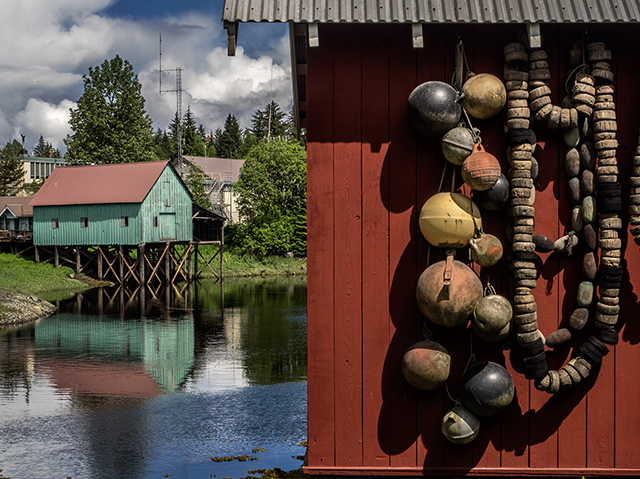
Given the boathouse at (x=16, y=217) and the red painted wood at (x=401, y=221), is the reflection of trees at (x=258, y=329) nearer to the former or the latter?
the red painted wood at (x=401, y=221)

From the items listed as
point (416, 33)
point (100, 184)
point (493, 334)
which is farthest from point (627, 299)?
point (100, 184)

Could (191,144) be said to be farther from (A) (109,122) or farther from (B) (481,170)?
(B) (481,170)

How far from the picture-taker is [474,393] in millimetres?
5090

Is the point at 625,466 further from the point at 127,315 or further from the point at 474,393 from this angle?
the point at 127,315

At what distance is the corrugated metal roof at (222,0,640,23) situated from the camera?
4949 mm

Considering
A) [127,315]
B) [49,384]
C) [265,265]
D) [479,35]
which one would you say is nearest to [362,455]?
[479,35]

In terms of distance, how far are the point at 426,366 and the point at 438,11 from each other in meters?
2.81

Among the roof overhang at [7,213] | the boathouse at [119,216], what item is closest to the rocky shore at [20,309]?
the boathouse at [119,216]

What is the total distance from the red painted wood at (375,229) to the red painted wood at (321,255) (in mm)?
283

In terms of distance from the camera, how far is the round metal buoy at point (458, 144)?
511 cm

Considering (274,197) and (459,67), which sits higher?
(274,197)

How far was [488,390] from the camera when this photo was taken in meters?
5.07

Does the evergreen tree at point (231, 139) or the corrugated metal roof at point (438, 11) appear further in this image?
the evergreen tree at point (231, 139)

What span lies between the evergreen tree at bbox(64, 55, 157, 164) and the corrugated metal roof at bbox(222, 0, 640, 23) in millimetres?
48387
